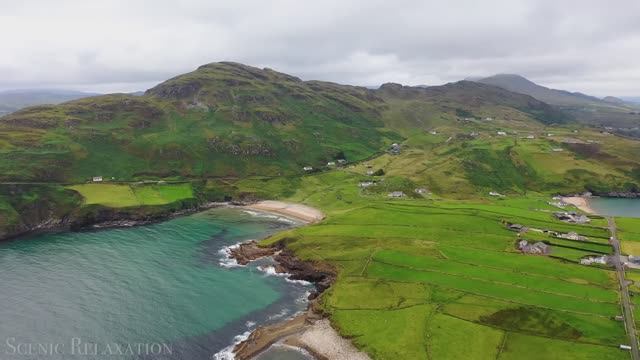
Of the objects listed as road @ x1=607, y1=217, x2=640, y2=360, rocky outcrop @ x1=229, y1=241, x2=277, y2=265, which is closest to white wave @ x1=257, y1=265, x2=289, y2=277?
rocky outcrop @ x1=229, y1=241, x2=277, y2=265

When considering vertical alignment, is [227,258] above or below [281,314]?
above

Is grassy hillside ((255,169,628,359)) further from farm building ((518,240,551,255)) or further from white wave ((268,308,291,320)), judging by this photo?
white wave ((268,308,291,320))

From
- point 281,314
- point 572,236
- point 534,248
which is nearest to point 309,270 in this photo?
point 281,314

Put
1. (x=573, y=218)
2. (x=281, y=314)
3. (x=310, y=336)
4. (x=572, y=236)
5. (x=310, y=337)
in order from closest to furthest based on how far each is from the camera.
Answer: (x=310, y=337)
(x=310, y=336)
(x=281, y=314)
(x=572, y=236)
(x=573, y=218)

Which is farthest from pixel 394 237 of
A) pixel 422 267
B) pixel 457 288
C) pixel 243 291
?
pixel 243 291

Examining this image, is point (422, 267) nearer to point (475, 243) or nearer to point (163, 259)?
point (475, 243)

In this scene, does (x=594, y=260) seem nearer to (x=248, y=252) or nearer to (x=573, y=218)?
(x=573, y=218)
